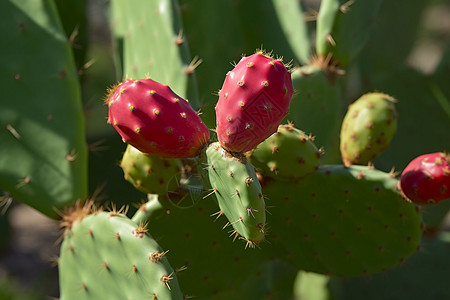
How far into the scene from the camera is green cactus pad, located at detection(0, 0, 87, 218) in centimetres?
171

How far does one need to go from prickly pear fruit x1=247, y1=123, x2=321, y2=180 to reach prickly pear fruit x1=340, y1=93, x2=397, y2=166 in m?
0.24

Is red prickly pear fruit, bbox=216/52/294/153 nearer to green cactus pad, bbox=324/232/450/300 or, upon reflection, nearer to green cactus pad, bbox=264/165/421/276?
green cactus pad, bbox=264/165/421/276

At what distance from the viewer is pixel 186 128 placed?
1.28 metres

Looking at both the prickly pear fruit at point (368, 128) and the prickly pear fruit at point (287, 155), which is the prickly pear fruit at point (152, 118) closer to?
the prickly pear fruit at point (287, 155)

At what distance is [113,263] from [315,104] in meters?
0.86

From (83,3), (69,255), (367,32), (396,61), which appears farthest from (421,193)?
(396,61)

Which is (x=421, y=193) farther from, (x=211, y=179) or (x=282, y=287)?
(x=282, y=287)

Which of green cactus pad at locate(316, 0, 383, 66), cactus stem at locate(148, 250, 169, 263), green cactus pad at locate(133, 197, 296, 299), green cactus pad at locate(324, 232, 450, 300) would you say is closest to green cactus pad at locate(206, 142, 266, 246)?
cactus stem at locate(148, 250, 169, 263)

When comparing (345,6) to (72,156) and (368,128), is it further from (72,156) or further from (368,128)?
(72,156)

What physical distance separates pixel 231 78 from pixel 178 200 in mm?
573

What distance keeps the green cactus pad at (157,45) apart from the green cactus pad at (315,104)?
0.33 metres

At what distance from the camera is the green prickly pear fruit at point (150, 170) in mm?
1548

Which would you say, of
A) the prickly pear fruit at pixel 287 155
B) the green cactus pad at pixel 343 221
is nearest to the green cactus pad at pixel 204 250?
the green cactus pad at pixel 343 221

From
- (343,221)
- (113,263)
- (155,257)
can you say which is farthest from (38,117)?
(343,221)
